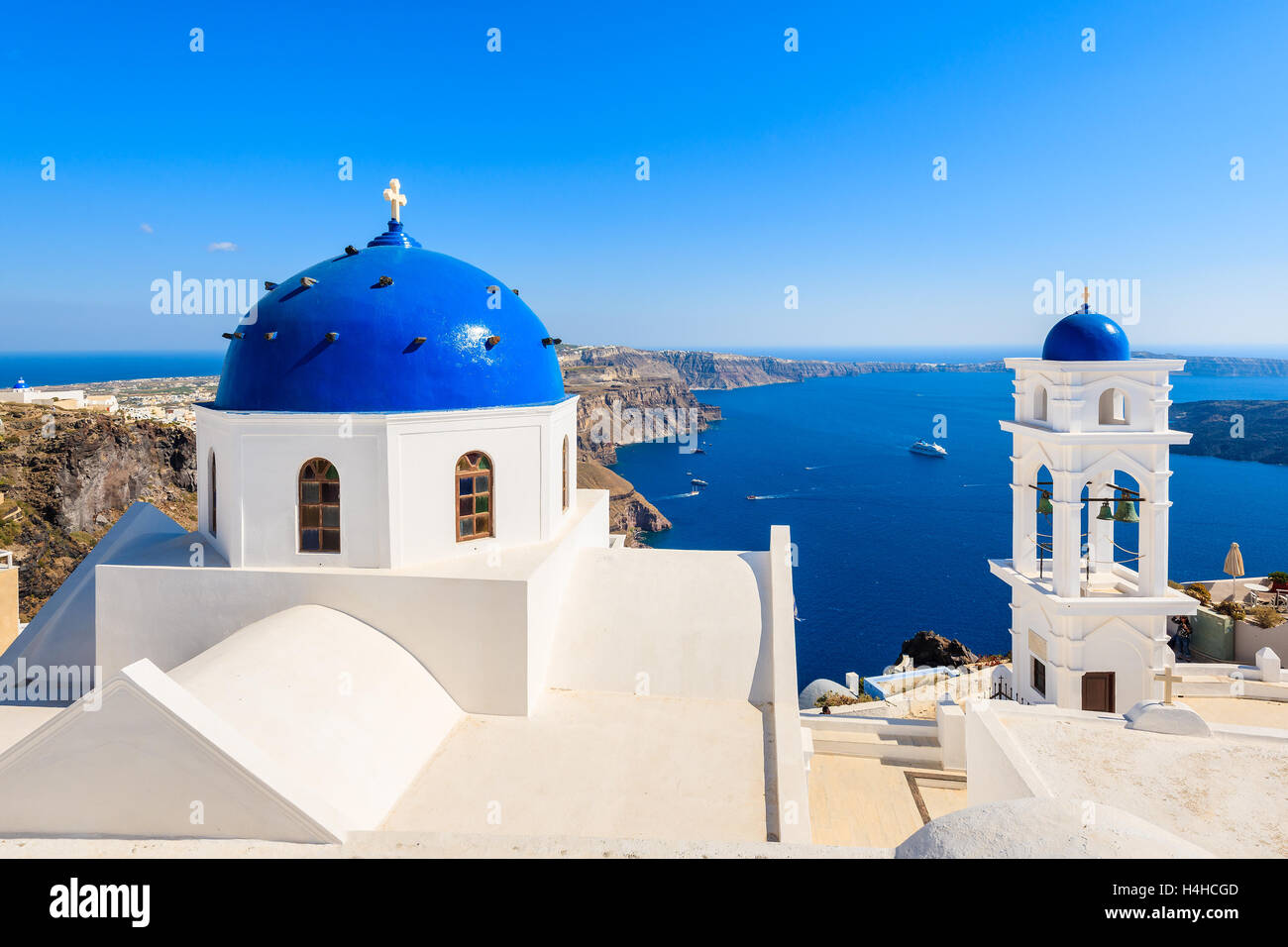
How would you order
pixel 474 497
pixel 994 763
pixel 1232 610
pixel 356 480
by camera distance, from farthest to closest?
pixel 1232 610 → pixel 474 497 → pixel 356 480 → pixel 994 763

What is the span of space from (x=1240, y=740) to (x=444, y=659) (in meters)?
7.79

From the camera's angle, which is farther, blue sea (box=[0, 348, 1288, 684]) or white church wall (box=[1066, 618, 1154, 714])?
blue sea (box=[0, 348, 1288, 684])

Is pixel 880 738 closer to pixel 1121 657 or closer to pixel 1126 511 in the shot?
pixel 1121 657

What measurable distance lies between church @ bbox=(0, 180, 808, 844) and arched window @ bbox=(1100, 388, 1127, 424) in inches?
289

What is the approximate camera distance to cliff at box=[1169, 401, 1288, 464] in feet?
305

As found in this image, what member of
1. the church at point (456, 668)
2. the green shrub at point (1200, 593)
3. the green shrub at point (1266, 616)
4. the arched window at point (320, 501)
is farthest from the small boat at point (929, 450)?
the arched window at point (320, 501)

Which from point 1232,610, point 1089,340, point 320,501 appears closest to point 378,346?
point 320,501

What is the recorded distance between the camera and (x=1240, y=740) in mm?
7145

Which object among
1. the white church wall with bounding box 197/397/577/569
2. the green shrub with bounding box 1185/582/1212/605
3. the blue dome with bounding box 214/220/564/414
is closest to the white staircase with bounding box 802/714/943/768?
the white church wall with bounding box 197/397/577/569

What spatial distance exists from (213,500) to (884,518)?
59.1 m

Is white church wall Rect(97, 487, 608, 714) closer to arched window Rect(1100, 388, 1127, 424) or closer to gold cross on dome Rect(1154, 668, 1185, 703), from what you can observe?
gold cross on dome Rect(1154, 668, 1185, 703)

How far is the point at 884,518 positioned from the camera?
63062 mm
